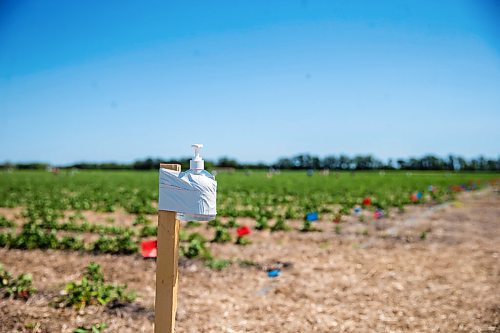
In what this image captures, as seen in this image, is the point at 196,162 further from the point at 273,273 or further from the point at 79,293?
the point at 273,273

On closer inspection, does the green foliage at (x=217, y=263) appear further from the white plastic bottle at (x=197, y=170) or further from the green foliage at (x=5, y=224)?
the green foliage at (x=5, y=224)

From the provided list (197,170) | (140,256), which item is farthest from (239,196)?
(197,170)

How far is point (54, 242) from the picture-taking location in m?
8.13

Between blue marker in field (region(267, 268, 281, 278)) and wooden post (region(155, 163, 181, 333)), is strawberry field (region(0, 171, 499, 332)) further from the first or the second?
wooden post (region(155, 163, 181, 333))

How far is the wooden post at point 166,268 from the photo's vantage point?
8.09ft

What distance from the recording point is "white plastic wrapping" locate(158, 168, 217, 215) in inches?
93.4

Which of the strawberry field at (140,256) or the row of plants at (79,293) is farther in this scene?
the row of plants at (79,293)

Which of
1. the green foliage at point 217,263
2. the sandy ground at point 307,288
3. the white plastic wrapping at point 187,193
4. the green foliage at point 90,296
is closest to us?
the white plastic wrapping at point 187,193

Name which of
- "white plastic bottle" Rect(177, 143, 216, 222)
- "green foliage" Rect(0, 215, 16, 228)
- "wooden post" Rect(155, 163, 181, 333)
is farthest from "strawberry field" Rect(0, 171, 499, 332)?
"white plastic bottle" Rect(177, 143, 216, 222)

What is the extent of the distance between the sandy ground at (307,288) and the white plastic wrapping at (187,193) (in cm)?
241

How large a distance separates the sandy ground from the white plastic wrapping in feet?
7.92

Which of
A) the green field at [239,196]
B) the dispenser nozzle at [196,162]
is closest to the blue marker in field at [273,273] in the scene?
the dispenser nozzle at [196,162]

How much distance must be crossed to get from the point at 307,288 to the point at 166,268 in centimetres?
377

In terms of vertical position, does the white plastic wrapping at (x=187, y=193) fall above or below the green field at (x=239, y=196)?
above
